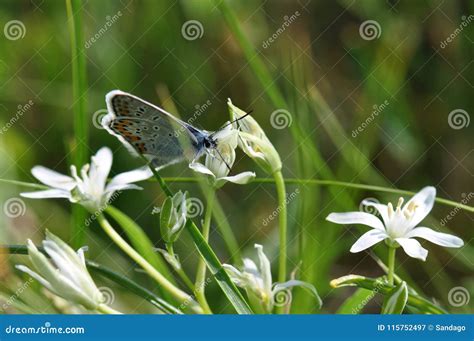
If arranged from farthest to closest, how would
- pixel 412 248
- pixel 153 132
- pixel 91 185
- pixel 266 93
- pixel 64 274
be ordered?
1. pixel 266 93
2. pixel 153 132
3. pixel 91 185
4. pixel 412 248
5. pixel 64 274

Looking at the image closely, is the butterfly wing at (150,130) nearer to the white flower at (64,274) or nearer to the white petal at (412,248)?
the white flower at (64,274)

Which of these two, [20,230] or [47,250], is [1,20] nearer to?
[20,230]

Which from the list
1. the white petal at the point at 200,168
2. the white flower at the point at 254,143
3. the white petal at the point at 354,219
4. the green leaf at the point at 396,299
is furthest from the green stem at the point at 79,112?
the green leaf at the point at 396,299

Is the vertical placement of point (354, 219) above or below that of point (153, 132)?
above

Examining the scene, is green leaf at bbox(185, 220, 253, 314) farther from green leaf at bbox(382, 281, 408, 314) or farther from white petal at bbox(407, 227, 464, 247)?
white petal at bbox(407, 227, 464, 247)

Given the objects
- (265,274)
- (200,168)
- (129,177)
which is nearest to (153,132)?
(129,177)

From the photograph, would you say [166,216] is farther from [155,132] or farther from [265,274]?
[155,132]

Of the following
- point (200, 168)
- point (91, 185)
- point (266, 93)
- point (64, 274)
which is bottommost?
point (64, 274)
